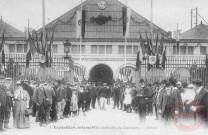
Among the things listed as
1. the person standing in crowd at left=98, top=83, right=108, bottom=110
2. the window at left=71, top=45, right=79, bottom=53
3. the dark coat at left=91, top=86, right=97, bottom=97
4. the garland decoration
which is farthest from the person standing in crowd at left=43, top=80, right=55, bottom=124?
the garland decoration

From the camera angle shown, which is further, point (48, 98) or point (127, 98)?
point (127, 98)

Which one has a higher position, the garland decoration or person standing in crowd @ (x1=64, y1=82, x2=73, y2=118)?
the garland decoration

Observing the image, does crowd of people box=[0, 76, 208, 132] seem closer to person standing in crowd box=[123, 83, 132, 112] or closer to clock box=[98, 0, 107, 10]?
person standing in crowd box=[123, 83, 132, 112]

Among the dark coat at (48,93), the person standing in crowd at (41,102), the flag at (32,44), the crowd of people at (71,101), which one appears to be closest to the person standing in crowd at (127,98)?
the crowd of people at (71,101)

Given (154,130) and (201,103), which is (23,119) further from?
(201,103)

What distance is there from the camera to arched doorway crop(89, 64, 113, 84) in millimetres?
40434

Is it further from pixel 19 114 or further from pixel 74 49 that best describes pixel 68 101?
pixel 74 49

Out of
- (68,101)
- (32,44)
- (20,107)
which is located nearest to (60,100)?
(68,101)

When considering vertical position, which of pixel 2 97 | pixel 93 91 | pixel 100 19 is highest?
pixel 100 19

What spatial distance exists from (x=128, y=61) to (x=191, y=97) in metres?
26.7

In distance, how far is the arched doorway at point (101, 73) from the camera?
1592 inches

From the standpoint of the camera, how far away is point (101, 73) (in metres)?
42.5

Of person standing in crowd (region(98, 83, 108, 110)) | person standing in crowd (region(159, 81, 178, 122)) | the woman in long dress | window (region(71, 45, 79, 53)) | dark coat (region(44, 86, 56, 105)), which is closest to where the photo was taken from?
person standing in crowd (region(159, 81, 178, 122))

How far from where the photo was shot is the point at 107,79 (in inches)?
1654
